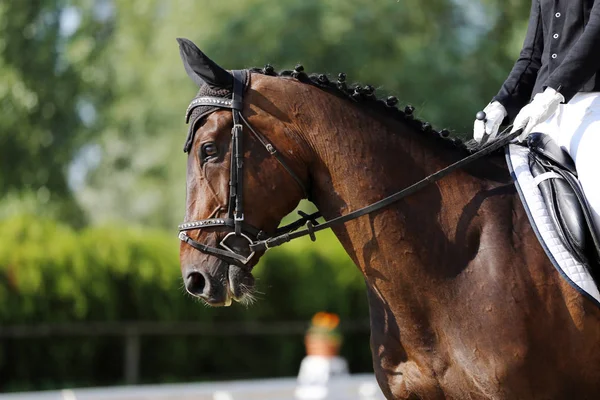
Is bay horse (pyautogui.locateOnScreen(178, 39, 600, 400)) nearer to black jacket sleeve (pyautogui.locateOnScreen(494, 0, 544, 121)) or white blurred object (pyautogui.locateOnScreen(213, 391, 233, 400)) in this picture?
black jacket sleeve (pyautogui.locateOnScreen(494, 0, 544, 121))

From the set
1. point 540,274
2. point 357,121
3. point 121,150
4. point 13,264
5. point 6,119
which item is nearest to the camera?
point 540,274

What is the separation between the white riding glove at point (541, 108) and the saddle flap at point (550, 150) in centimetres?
17

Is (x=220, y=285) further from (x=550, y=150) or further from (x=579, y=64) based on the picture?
(x=579, y=64)

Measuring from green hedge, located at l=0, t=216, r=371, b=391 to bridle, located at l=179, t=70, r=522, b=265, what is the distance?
8.70m

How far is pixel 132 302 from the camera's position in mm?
13383

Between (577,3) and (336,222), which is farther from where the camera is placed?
(577,3)

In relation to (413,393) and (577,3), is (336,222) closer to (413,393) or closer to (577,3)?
(413,393)

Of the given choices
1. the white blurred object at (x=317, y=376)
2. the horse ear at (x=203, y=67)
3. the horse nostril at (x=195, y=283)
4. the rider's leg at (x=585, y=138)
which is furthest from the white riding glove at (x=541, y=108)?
the white blurred object at (x=317, y=376)

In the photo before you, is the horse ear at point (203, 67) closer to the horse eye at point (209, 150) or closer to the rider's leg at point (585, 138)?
the horse eye at point (209, 150)

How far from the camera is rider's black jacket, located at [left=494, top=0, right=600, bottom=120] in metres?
3.78

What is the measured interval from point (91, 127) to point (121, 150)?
6.69 m

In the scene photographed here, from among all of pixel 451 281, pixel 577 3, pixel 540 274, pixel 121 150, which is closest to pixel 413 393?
pixel 451 281

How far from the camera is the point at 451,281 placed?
12.1ft

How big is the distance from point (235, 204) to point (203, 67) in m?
0.60
